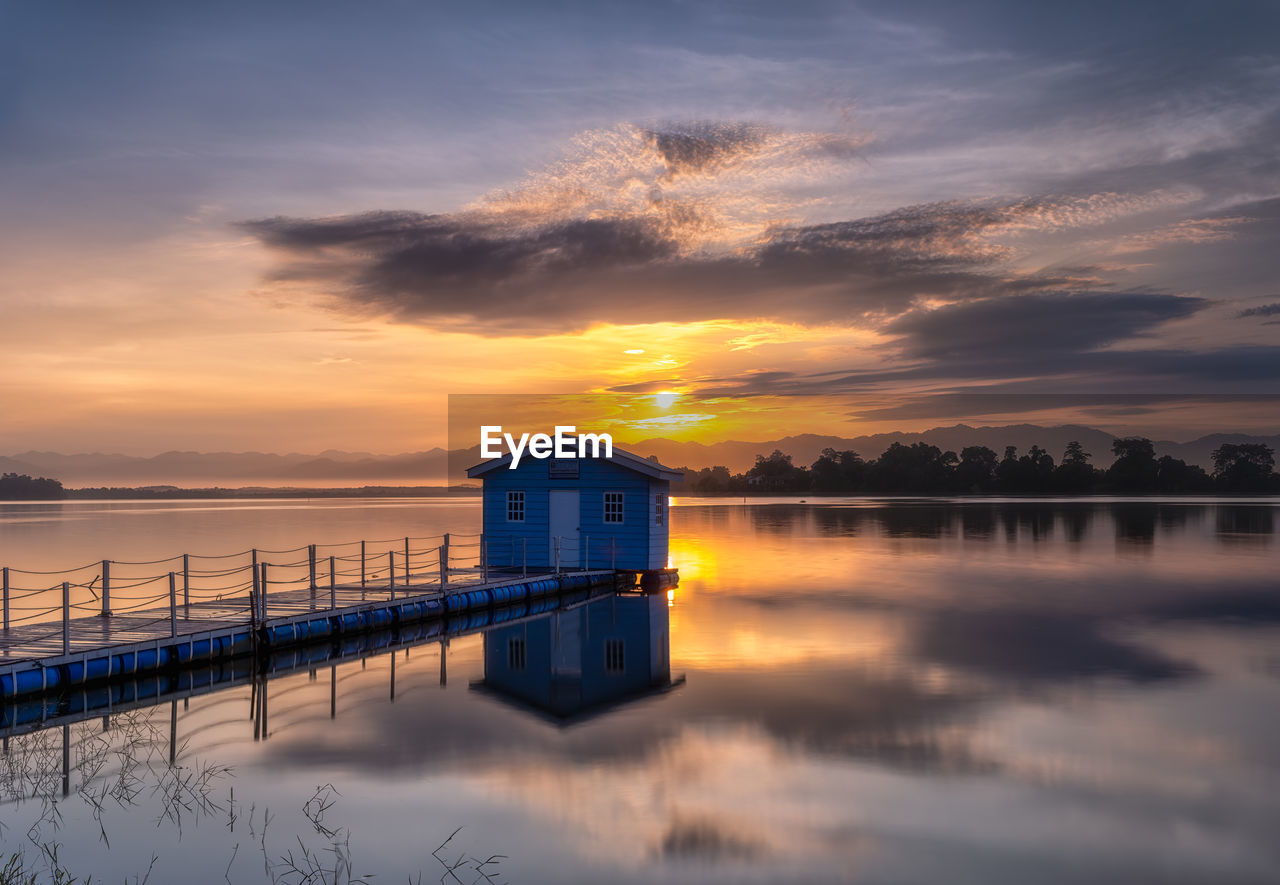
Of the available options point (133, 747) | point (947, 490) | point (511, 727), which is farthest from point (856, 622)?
point (947, 490)

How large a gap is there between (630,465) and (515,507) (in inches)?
173

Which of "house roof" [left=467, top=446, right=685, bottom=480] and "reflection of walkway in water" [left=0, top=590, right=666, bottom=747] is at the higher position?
"house roof" [left=467, top=446, right=685, bottom=480]

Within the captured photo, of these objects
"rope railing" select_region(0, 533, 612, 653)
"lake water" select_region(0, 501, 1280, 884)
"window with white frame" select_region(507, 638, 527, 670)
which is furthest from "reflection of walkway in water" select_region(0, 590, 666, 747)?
"window with white frame" select_region(507, 638, 527, 670)

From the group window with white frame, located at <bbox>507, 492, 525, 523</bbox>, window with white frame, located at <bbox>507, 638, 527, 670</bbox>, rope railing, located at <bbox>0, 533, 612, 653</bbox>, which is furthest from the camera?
window with white frame, located at <bbox>507, 492, 525, 523</bbox>

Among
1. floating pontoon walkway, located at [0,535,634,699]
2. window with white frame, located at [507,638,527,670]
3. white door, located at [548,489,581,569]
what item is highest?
white door, located at [548,489,581,569]

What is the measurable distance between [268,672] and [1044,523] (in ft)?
234

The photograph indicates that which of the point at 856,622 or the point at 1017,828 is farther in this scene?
the point at 856,622

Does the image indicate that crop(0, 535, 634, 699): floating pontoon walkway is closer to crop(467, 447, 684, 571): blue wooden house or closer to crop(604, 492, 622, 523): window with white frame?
crop(467, 447, 684, 571): blue wooden house

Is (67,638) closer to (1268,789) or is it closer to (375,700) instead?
(375,700)

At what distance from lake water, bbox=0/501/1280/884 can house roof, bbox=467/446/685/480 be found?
7.15 m

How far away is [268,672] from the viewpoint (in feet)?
63.5

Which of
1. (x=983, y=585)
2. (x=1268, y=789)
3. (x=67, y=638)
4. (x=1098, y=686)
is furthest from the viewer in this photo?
(x=983, y=585)

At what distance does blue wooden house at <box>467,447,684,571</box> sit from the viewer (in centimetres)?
3331

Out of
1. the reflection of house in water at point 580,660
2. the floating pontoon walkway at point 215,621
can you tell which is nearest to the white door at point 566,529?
the floating pontoon walkway at point 215,621
